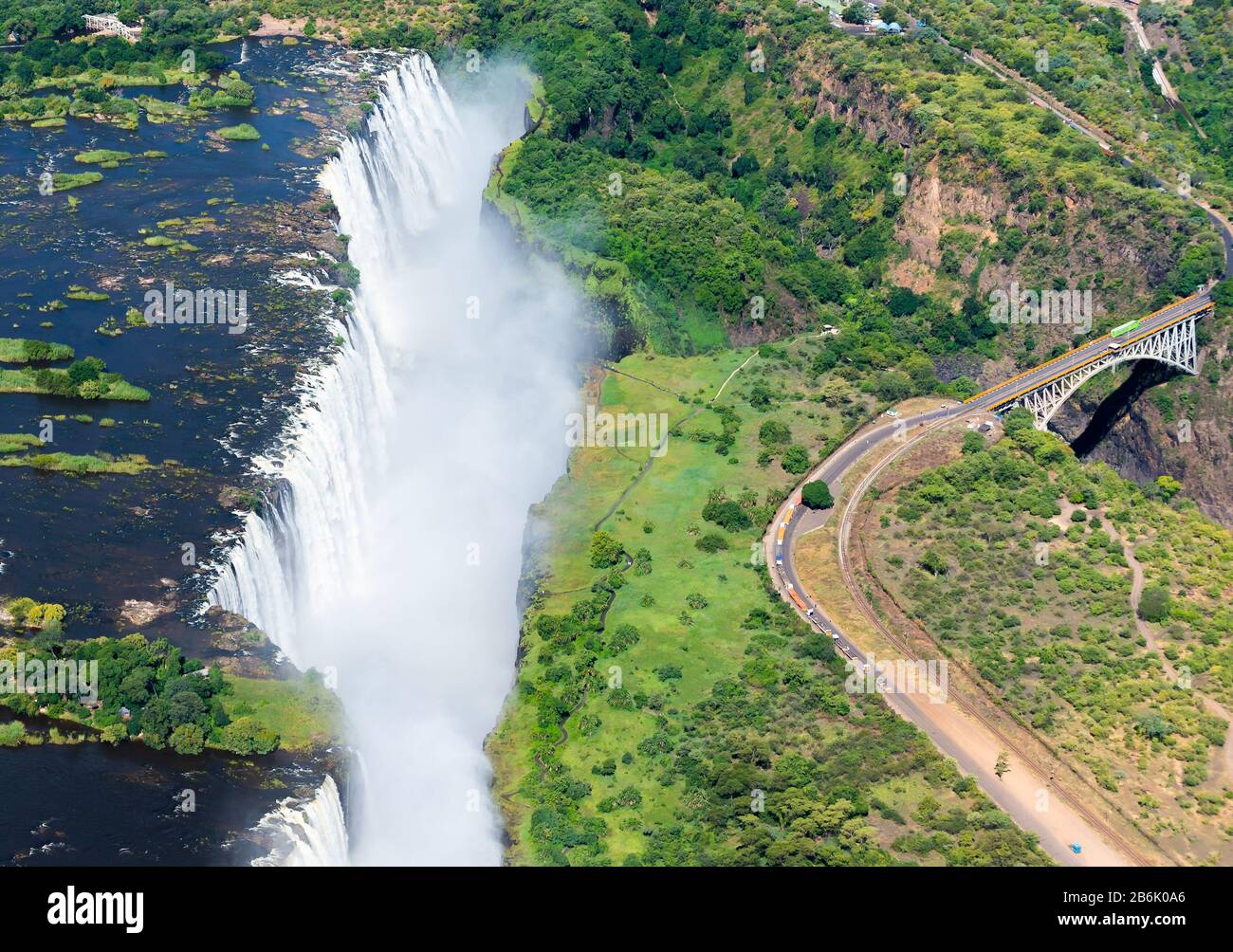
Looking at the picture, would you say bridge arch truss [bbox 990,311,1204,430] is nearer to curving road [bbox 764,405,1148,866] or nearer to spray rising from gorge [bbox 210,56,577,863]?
curving road [bbox 764,405,1148,866]

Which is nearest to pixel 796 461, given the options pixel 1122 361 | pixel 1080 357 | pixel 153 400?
pixel 1080 357

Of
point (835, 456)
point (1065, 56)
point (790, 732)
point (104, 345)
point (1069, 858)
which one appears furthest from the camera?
point (1065, 56)

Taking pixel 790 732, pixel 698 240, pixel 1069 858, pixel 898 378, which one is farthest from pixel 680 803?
pixel 698 240

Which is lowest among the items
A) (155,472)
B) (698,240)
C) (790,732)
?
(790,732)

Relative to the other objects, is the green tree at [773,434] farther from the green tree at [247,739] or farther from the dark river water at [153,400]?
the green tree at [247,739]

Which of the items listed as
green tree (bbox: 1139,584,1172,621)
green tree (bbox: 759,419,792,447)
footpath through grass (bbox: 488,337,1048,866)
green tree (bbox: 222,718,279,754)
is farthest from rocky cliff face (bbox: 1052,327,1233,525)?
green tree (bbox: 222,718,279,754)

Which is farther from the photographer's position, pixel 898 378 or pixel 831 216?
pixel 831 216

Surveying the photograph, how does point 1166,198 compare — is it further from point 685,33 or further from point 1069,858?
A: point 1069,858
